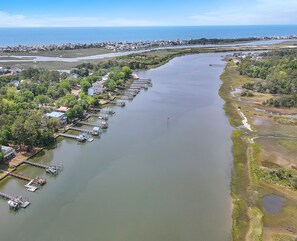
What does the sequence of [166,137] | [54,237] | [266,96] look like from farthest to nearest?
[266,96] → [166,137] → [54,237]

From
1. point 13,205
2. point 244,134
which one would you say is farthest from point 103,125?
point 244,134

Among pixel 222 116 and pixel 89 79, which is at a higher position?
pixel 89 79

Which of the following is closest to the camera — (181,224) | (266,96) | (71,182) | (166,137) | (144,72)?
(181,224)

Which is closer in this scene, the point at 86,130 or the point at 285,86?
the point at 86,130

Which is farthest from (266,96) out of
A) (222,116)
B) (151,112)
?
(151,112)

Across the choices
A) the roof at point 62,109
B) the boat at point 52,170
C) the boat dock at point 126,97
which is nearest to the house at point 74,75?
the boat dock at point 126,97

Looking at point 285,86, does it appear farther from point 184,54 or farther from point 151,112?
point 184,54

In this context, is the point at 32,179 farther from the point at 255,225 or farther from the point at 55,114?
the point at 255,225
